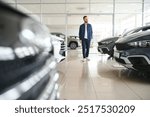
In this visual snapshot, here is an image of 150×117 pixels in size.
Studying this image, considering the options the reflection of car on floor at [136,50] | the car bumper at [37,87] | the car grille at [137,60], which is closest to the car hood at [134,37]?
the reflection of car on floor at [136,50]

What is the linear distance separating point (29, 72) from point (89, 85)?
84cm

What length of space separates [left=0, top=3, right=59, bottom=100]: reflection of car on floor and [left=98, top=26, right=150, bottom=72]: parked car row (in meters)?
0.89

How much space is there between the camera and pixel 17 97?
500 millimetres

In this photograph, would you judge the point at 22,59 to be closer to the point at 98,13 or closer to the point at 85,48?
the point at 98,13

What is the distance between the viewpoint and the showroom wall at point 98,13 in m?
1.22

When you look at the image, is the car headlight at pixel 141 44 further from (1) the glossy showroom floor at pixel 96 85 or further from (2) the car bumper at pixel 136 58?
(1) the glossy showroom floor at pixel 96 85

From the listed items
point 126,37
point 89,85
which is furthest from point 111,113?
point 126,37

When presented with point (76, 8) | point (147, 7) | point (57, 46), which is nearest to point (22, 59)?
point (57, 46)

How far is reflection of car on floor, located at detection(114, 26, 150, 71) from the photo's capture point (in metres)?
1.44

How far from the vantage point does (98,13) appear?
4.56 ft

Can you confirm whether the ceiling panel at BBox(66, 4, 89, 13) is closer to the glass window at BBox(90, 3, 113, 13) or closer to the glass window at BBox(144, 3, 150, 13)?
the glass window at BBox(90, 3, 113, 13)

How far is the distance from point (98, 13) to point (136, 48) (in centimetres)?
34

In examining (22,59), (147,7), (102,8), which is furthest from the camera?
(102,8)

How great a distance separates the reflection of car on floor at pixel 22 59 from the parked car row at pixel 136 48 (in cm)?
89
